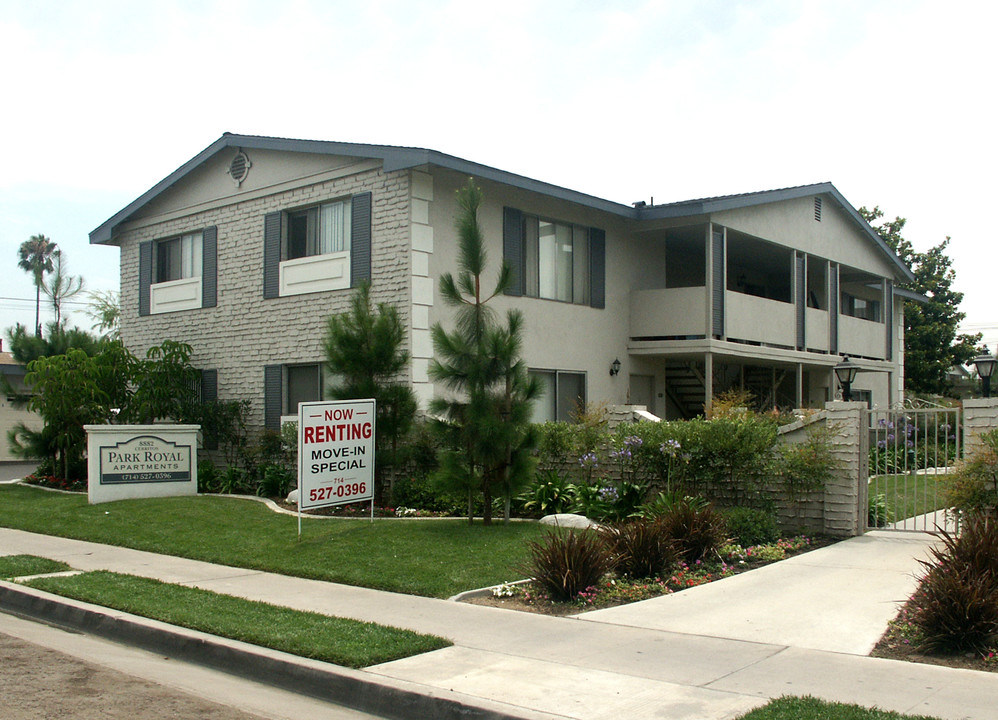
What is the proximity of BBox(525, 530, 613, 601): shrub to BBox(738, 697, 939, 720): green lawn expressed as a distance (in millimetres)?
3238

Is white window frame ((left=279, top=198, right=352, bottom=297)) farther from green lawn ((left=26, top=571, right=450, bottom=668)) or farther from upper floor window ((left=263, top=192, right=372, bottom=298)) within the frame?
green lawn ((left=26, top=571, right=450, bottom=668))

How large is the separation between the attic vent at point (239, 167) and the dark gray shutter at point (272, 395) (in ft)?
12.7

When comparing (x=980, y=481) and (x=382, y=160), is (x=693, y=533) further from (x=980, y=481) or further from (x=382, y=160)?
(x=382, y=160)

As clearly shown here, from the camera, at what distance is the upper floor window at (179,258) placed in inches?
793

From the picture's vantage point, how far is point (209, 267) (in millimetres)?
19516

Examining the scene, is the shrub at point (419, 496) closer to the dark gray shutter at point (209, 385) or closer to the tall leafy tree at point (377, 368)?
the tall leafy tree at point (377, 368)

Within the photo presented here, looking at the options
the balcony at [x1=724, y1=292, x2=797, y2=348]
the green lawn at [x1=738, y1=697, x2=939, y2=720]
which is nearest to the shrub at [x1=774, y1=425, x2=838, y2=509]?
the green lawn at [x1=738, y1=697, x2=939, y2=720]

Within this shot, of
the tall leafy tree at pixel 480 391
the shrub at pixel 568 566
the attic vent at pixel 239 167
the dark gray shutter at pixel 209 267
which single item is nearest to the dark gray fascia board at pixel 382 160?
the attic vent at pixel 239 167

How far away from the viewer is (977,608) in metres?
6.63

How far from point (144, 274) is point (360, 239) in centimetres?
732

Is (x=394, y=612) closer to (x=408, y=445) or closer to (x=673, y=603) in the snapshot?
(x=673, y=603)

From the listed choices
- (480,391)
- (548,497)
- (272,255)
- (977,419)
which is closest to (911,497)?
(977,419)

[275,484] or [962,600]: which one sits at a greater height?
[962,600]

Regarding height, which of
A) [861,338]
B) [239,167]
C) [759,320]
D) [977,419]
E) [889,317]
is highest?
[239,167]
